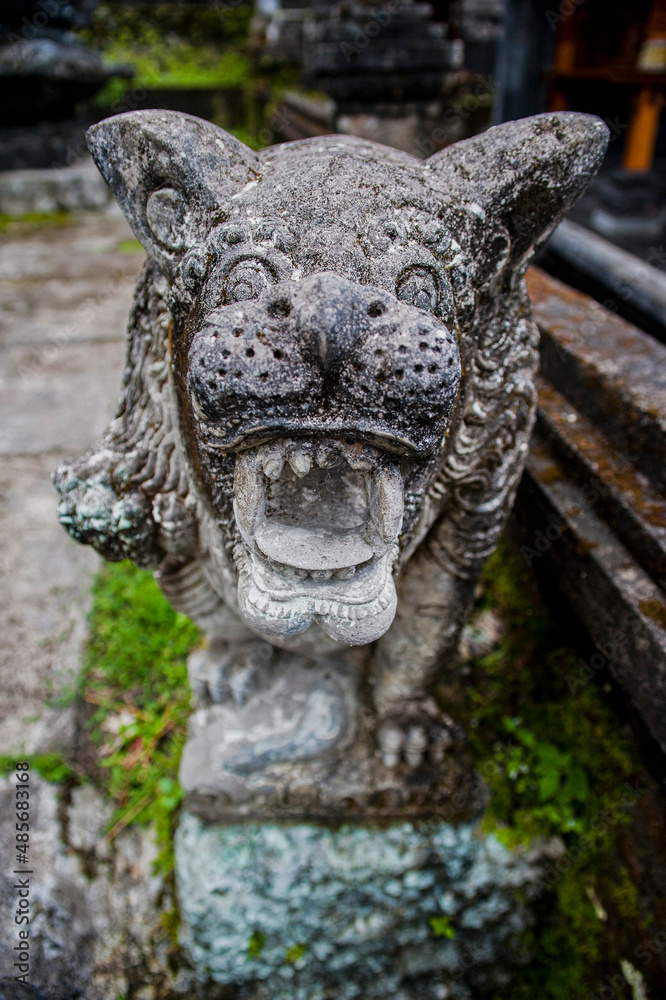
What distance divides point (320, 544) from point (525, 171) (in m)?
0.70

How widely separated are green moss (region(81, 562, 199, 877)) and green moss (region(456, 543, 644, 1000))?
91cm

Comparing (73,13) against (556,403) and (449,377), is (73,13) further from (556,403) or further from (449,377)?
(449,377)

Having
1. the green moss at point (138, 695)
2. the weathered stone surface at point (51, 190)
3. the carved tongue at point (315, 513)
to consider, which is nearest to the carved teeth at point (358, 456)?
the carved tongue at point (315, 513)

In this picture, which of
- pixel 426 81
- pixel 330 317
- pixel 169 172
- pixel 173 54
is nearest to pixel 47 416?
pixel 169 172

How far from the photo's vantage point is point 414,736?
5.43 feet

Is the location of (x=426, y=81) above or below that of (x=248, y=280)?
above

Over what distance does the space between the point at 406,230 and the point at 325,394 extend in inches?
12.0

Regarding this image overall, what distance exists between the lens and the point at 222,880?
5.42 feet

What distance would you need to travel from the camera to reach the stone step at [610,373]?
1688mm

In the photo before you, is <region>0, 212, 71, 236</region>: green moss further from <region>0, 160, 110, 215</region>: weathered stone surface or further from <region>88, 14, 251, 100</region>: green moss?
<region>88, 14, 251, 100</region>: green moss

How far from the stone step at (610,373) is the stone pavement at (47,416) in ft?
6.03

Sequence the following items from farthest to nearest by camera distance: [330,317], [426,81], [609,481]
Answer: [426,81] → [609,481] → [330,317]

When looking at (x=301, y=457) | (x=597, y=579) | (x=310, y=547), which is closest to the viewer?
(x=301, y=457)

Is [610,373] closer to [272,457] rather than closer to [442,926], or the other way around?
[272,457]
